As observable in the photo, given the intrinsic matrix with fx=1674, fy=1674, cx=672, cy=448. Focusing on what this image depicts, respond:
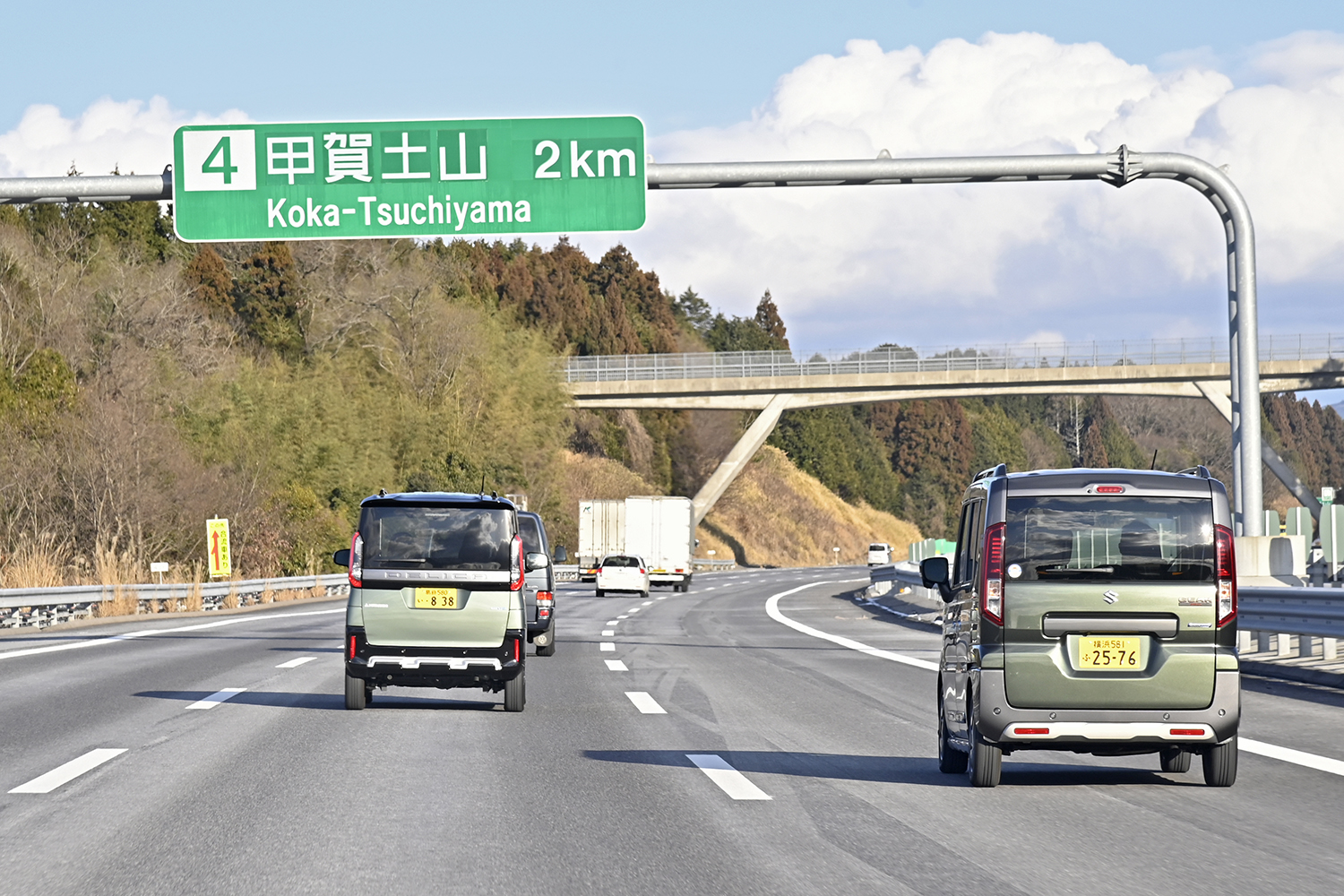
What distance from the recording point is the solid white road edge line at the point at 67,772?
9.12 metres

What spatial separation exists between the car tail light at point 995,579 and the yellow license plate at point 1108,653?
47 cm

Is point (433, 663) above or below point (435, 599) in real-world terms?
below

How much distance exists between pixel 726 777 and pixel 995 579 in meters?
2.04

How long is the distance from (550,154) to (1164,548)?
42.7 ft

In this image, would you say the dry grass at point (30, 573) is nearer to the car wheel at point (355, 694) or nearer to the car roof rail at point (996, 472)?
the car wheel at point (355, 694)

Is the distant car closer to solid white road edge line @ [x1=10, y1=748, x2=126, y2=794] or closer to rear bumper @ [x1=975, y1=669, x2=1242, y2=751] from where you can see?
solid white road edge line @ [x1=10, y1=748, x2=126, y2=794]

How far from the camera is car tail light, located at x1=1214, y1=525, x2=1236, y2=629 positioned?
906 centimetres

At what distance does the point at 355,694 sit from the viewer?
14.2m

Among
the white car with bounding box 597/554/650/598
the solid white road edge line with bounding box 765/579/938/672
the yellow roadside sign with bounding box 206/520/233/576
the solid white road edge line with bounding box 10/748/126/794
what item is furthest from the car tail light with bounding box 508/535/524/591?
the white car with bounding box 597/554/650/598

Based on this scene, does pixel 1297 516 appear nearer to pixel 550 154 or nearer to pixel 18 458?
pixel 550 154

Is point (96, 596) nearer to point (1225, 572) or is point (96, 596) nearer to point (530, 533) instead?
point (530, 533)

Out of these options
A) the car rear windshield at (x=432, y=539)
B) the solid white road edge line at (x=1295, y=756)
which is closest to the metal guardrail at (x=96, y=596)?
the car rear windshield at (x=432, y=539)

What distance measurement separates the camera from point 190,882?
6.55 metres

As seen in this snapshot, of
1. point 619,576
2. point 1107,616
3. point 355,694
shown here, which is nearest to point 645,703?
point 355,694
